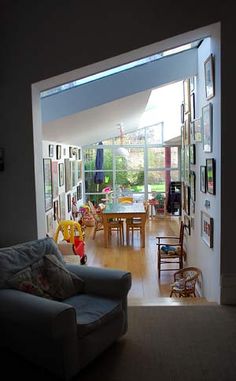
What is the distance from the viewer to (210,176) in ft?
12.3

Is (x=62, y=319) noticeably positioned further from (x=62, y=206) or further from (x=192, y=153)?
(x=62, y=206)

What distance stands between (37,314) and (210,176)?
2340mm

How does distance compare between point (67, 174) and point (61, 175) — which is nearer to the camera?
point (61, 175)

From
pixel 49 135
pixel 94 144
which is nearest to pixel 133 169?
pixel 94 144

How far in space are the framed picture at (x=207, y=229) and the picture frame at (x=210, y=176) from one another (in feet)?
1.06

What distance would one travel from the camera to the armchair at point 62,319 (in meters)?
2.16

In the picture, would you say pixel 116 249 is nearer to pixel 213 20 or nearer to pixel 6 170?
pixel 6 170

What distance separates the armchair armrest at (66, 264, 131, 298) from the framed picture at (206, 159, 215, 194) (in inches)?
56.2

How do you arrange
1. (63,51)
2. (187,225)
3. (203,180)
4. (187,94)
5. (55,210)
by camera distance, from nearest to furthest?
(63,51)
(203,180)
(187,94)
(187,225)
(55,210)

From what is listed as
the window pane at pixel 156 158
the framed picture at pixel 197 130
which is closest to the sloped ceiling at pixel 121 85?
the framed picture at pixel 197 130

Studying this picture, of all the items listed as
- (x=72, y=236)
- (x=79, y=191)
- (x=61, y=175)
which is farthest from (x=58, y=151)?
(x=79, y=191)

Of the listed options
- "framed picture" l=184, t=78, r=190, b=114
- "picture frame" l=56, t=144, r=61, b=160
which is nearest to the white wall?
"framed picture" l=184, t=78, r=190, b=114

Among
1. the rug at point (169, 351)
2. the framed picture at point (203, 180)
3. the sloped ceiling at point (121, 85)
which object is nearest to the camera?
the rug at point (169, 351)

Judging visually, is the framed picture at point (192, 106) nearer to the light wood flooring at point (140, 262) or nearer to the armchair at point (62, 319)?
the light wood flooring at point (140, 262)
